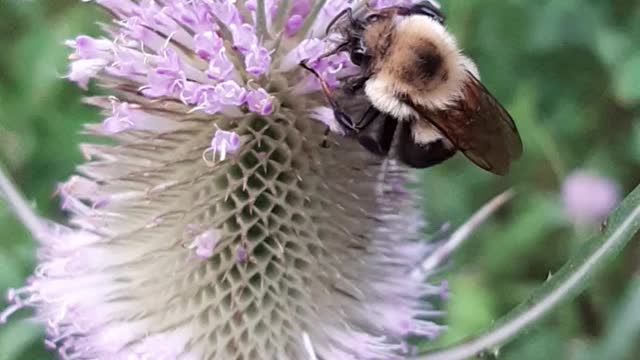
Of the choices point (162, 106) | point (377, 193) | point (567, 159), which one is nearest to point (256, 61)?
point (162, 106)

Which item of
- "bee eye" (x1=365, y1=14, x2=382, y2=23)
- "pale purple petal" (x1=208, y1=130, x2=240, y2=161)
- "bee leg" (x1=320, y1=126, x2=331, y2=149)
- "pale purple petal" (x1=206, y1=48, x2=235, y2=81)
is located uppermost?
"bee eye" (x1=365, y1=14, x2=382, y2=23)

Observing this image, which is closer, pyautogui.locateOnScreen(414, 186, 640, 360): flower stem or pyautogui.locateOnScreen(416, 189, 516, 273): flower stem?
pyautogui.locateOnScreen(414, 186, 640, 360): flower stem

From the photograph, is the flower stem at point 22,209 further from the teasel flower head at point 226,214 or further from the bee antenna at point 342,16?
the bee antenna at point 342,16

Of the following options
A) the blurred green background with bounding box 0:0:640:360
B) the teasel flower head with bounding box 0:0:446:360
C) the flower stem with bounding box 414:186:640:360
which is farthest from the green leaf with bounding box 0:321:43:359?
the flower stem with bounding box 414:186:640:360

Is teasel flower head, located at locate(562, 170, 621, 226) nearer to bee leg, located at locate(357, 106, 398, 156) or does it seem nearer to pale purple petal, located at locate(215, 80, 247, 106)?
bee leg, located at locate(357, 106, 398, 156)

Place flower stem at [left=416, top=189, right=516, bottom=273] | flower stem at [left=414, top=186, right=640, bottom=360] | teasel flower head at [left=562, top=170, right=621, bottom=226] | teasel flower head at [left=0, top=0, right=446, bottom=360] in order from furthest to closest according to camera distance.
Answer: teasel flower head at [left=562, top=170, right=621, bottom=226], flower stem at [left=416, top=189, right=516, bottom=273], teasel flower head at [left=0, top=0, right=446, bottom=360], flower stem at [left=414, top=186, right=640, bottom=360]

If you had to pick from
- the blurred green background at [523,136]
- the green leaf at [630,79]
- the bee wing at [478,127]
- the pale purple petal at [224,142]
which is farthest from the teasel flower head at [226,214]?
the green leaf at [630,79]

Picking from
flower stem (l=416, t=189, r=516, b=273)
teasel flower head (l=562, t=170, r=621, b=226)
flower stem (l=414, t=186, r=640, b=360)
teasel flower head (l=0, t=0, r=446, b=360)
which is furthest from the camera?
teasel flower head (l=562, t=170, r=621, b=226)
